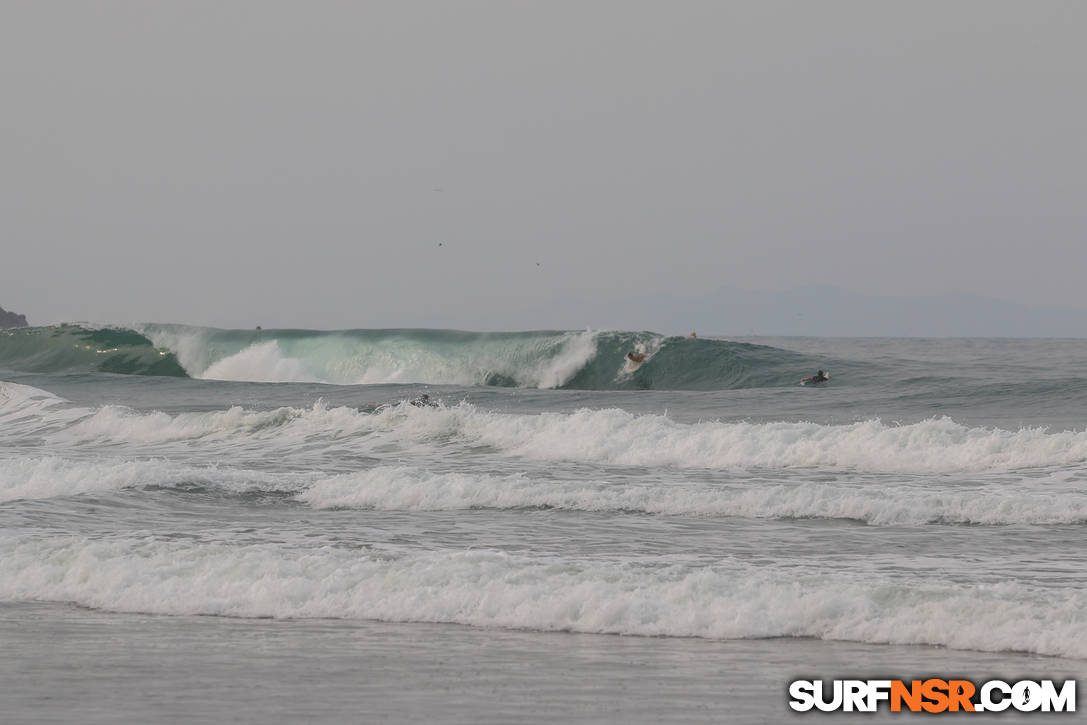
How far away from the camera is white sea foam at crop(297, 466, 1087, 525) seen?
46.9 ft

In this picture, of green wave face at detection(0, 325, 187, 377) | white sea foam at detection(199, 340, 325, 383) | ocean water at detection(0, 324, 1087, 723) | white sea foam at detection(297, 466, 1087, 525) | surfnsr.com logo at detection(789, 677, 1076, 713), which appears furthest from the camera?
green wave face at detection(0, 325, 187, 377)

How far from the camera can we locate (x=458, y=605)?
9969 mm

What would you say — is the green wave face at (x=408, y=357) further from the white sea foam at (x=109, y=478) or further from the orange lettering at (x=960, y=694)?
the orange lettering at (x=960, y=694)

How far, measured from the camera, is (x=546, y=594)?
998 centimetres

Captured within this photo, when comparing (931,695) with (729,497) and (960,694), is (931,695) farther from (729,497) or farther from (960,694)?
(729,497)

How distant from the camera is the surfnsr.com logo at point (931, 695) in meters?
7.13

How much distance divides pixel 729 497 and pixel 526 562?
5065mm

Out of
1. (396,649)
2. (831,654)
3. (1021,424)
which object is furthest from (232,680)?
(1021,424)

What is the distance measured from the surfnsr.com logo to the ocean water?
9.3 inches

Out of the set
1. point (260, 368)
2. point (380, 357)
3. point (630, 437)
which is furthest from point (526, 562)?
point (260, 368)

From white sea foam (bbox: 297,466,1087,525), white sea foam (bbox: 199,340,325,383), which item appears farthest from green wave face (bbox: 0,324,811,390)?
white sea foam (bbox: 297,466,1087,525)

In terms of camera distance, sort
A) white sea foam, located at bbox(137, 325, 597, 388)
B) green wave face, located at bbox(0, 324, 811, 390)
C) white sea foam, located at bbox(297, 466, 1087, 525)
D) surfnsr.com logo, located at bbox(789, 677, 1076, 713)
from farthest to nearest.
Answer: white sea foam, located at bbox(137, 325, 597, 388)
green wave face, located at bbox(0, 324, 811, 390)
white sea foam, located at bbox(297, 466, 1087, 525)
surfnsr.com logo, located at bbox(789, 677, 1076, 713)

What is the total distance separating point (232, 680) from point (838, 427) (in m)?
14.8

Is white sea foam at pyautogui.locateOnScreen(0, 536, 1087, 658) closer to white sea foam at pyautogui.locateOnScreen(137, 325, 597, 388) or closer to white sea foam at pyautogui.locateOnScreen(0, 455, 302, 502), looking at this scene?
white sea foam at pyautogui.locateOnScreen(0, 455, 302, 502)
